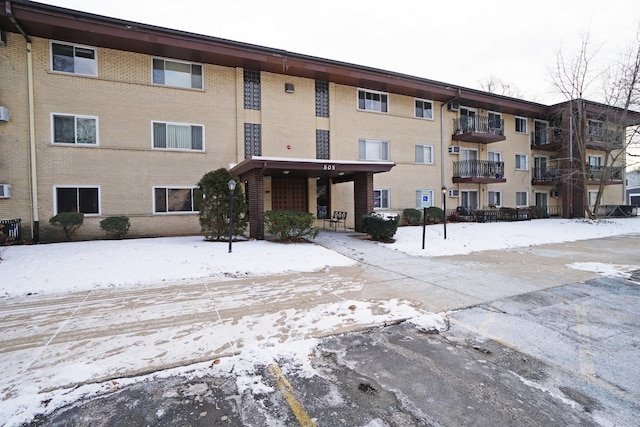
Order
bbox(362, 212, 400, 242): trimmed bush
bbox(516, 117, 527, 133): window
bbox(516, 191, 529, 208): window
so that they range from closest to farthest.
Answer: bbox(362, 212, 400, 242): trimmed bush
bbox(516, 191, 529, 208): window
bbox(516, 117, 527, 133): window

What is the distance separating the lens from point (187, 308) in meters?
5.18

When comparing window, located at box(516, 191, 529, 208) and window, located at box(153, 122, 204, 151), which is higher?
window, located at box(153, 122, 204, 151)

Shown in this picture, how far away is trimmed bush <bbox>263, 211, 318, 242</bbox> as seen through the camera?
447 inches

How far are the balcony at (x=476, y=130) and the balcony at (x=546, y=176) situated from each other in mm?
5793

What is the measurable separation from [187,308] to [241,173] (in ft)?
28.4

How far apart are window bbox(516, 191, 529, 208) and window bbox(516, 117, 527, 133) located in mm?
4745

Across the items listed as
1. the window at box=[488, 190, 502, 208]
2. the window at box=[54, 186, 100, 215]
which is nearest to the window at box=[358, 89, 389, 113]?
the window at box=[488, 190, 502, 208]

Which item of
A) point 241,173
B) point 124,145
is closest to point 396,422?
point 241,173

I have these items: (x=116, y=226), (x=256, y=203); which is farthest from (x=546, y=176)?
(x=116, y=226)

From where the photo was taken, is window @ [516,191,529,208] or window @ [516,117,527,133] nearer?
window @ [516,191,529,208]

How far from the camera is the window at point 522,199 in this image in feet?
79.6

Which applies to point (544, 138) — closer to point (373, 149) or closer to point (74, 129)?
point (373, 149)

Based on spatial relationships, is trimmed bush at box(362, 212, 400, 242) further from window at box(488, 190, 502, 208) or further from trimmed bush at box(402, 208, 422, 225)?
window at box(488, 190, 502, 208)

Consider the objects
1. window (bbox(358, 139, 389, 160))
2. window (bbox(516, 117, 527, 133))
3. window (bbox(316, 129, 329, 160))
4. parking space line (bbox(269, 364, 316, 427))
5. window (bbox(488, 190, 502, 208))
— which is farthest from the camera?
window (bbox(516, 117, 527, 133))
